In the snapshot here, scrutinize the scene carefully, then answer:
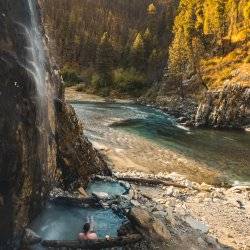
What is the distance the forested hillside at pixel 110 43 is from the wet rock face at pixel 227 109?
141 feet

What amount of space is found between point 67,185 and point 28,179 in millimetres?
7092

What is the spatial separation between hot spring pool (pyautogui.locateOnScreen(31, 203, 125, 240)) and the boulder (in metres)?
1.27

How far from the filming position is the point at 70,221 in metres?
23.8

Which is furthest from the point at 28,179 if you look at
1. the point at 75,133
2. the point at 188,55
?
the point at 188,55

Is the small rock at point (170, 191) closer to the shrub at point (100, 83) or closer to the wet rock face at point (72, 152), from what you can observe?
the wet rock face at point (72, 152)

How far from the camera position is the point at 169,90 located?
339 feet

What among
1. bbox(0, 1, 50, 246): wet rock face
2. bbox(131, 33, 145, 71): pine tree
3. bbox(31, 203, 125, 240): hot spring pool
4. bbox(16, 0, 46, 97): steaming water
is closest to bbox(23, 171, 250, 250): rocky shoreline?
bbox(31, 203, 125, 240): hot spring pool

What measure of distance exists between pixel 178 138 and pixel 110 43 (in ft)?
256

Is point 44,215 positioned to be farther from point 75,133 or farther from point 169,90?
point 169,90

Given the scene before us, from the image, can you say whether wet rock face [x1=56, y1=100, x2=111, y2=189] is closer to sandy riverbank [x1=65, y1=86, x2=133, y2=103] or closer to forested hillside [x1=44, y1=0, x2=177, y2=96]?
sandy riverbank [x1=65, y1=86, x2=133, y2=103]

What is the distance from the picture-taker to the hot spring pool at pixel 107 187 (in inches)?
1147

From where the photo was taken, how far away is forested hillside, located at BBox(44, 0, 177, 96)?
12006cm

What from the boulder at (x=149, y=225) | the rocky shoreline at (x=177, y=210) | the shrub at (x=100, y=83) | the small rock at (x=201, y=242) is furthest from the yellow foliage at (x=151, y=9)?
the small rock at (x=201, y=242)

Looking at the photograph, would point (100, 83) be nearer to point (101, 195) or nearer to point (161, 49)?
point (161, 49)
